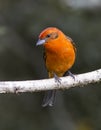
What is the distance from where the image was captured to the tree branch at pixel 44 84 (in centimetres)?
786

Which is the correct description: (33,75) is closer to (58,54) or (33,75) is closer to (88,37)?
(88,37)

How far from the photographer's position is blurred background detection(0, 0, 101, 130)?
415 inches

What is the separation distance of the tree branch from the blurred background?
2.19 metres

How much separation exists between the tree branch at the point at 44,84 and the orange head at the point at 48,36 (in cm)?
80

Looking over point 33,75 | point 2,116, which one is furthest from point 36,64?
point 2,116

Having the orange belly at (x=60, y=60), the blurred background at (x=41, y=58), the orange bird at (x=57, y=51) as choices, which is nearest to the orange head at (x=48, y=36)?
the orange bird at (x=57, y=51)

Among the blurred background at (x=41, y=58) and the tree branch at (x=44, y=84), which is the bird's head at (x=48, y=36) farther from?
the blurred background at (x=41, y=58)

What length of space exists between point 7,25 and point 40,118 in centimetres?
149

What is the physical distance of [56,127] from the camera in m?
10.9

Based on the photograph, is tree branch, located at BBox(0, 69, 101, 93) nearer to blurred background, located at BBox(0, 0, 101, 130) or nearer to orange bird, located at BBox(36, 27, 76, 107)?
orange bird, located at BBox(36, 27, 76, 107)

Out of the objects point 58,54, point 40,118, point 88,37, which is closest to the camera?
point 58,54

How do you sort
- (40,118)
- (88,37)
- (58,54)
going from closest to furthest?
(58,54)
(88,37)
(40,118)

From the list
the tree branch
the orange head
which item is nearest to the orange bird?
the orange head

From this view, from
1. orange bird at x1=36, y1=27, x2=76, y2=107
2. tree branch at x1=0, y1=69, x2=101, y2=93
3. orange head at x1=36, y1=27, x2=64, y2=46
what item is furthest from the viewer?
orange bird at x1=36, y1=27, x2=76, y2=107
